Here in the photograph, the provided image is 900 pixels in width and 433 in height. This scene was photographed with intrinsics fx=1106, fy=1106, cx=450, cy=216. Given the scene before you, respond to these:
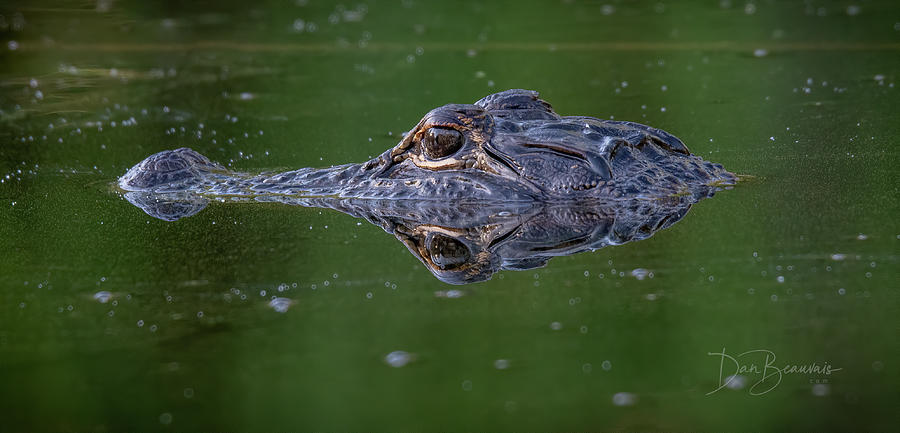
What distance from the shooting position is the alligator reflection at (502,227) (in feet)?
16.6

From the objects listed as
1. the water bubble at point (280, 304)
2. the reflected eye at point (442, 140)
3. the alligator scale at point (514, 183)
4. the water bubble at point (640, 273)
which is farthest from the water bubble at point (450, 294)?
the reflected eye at point (442, 140)

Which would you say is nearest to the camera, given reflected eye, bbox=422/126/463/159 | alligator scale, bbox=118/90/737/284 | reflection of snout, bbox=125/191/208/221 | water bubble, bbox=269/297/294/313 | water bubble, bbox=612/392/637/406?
water bubble, bbox=612/392/637/406

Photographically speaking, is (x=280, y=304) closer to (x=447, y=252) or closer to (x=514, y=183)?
(x=447, y=252)

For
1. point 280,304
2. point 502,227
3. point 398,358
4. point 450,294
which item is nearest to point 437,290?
point 450,294

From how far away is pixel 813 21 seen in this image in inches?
516

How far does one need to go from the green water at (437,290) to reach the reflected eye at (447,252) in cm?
13

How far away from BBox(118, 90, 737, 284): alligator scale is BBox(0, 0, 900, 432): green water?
8.6 inches

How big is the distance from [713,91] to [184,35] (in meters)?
7.99

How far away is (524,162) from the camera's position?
5969 mm

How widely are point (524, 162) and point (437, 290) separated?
4.80 feet

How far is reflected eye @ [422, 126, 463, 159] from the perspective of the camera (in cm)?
609

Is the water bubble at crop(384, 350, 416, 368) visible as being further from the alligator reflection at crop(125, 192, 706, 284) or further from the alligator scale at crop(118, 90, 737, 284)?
the alligator scale at crop(118, 90, 737, 284)

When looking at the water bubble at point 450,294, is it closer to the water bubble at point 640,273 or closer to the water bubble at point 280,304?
the water bubble at point 280,304

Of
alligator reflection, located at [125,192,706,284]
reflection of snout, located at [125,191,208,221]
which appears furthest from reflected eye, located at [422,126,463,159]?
reflection of snout, located at [125,191,208,221]
